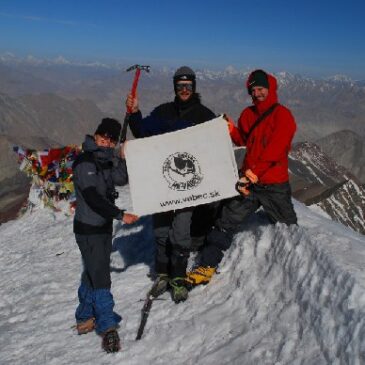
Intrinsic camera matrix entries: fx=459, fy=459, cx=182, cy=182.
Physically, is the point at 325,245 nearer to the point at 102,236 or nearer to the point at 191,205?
the point at 191,205

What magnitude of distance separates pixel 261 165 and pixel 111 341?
3.64m

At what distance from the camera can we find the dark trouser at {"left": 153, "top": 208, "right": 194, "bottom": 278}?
7.89m

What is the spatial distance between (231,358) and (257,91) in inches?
161

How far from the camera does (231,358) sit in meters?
6.14

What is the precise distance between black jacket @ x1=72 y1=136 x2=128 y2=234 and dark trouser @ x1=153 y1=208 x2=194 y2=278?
111 cm

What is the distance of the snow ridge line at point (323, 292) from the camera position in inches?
202

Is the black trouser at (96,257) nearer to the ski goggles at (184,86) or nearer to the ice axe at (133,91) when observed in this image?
the ice axe at (133,91)

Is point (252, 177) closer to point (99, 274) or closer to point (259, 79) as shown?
point (259, 79)

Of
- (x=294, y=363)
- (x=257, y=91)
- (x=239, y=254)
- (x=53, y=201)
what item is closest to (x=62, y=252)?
(x=53, y=201)

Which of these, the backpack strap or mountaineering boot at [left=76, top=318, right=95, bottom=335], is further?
mountaineering boot at [left=76, top=318, right=95, bottom=335]

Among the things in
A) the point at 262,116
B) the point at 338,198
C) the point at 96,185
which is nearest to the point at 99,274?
the point at 96,185

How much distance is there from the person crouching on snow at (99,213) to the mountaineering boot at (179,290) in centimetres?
111

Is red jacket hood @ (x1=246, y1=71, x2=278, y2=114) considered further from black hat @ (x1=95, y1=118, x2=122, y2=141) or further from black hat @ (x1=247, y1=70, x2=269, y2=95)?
black hat @ (x1=95, y1=118, x2=122, y2=141)

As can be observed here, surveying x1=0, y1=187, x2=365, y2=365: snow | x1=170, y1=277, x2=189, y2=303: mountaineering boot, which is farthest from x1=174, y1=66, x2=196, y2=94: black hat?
x1=170, y1=277, x2=189, y2=303: mountaineering boot
